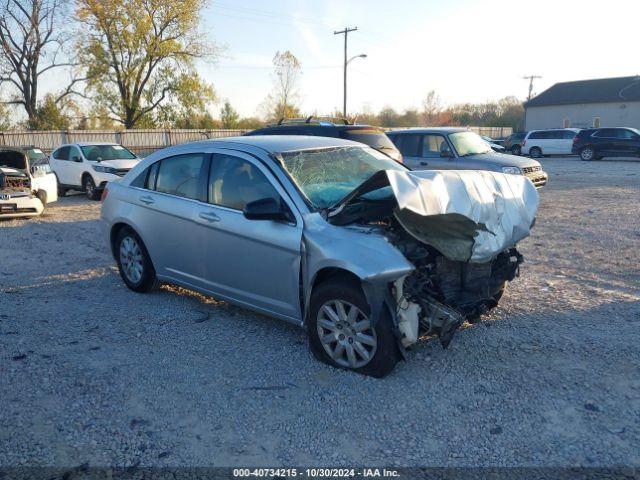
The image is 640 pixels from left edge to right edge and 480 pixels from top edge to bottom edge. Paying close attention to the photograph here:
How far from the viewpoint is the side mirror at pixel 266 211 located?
4.25 meters

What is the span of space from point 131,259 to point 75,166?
10.7 m

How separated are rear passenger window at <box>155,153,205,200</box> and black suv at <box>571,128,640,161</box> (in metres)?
27.1

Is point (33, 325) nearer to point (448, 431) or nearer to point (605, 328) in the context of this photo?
point (448, 431)

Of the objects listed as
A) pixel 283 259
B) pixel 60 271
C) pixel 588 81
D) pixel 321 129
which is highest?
pixel 588 81

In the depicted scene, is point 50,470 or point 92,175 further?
point 92,175

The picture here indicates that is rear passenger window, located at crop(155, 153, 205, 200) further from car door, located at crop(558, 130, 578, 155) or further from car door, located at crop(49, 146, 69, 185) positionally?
car door, located at crop(558, 130, 578, 155)

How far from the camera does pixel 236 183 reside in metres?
4.88

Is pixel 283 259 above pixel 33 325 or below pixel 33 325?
above

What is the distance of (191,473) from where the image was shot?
297 cm

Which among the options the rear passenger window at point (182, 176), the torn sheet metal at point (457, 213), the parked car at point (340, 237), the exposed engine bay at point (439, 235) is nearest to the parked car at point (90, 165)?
the rear passenger window at point (182, 176)

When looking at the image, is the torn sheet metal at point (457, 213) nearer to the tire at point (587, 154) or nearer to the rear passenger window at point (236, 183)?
the rear passenger window at point (236, 183)

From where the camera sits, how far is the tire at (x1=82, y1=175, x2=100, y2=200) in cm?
1499

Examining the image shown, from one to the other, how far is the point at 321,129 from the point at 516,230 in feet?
21.4

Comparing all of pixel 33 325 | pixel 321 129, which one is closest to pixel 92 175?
pixel 321 129
